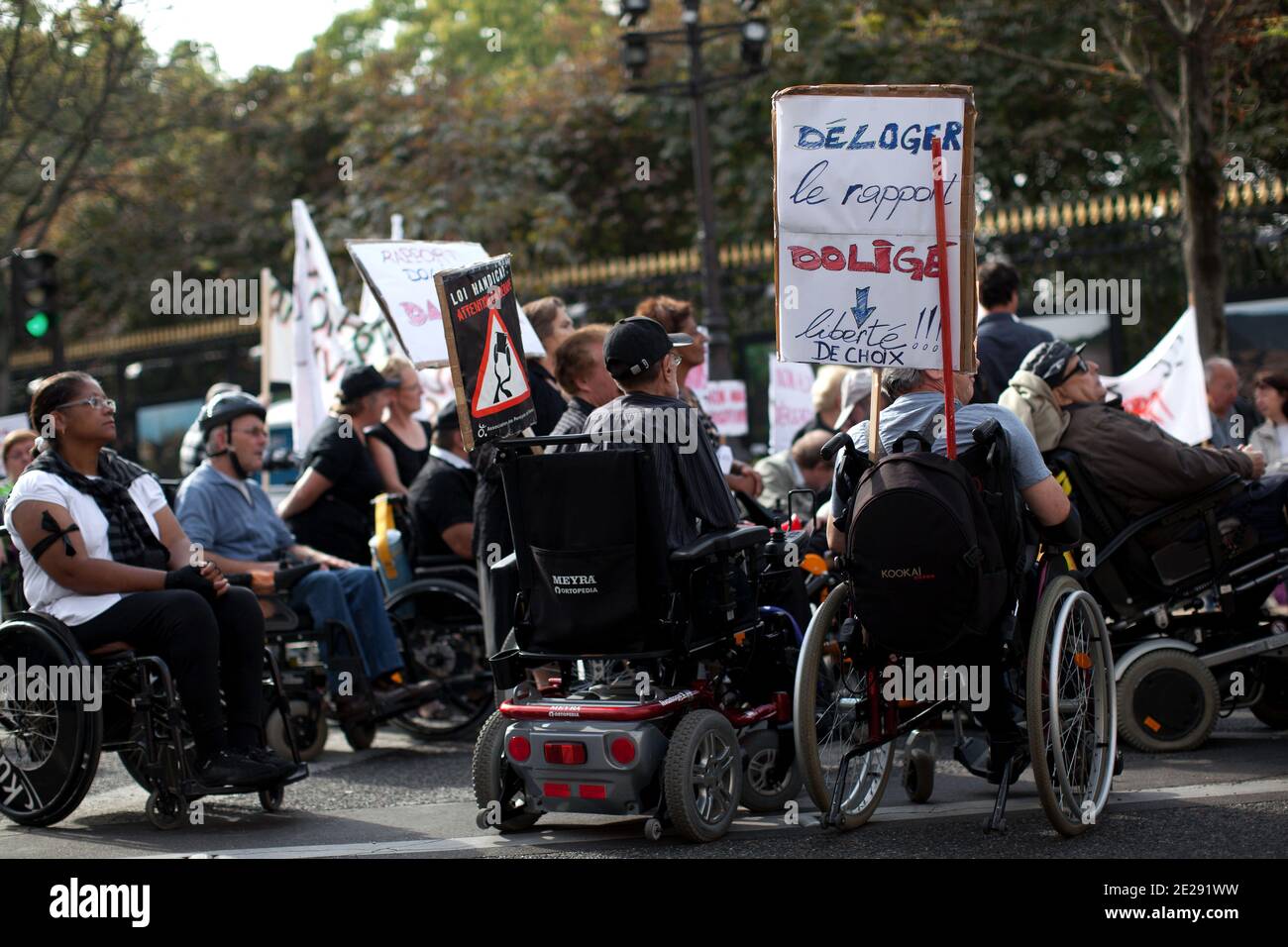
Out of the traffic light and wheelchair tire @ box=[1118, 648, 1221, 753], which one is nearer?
wheelchair tire @ box=[1118, 648, 1221, 753]

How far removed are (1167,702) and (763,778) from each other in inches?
76.1

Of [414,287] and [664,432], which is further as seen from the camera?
[414,287]

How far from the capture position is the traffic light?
15.2m

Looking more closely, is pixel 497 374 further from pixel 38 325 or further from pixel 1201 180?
pixel 38 325

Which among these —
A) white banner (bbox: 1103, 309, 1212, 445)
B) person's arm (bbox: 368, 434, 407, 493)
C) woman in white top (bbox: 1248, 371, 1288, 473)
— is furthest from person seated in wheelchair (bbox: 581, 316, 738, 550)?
woman in white top (bbox: 1248, 371, 1288, 473)

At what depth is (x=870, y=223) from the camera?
6117 millimetres

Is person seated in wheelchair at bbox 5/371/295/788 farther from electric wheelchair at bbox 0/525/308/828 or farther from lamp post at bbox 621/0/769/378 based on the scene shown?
lamp post at bbox 621/0/769/378

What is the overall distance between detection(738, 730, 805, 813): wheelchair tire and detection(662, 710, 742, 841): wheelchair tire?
18cm

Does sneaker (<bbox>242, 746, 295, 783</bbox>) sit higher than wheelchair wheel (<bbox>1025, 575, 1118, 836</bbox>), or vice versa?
wheelchair wheel (<bbox>1025, 575, 1118, 836</bbox>)

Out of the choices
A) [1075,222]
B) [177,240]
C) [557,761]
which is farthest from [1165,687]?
[177,240]

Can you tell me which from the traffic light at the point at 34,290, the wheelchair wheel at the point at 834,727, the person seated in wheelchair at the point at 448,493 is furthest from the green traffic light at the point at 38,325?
the wheelchair wheel at the point at 834,727

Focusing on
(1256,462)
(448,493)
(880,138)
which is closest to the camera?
(880,138)

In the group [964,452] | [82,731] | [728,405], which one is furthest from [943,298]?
[728,405]

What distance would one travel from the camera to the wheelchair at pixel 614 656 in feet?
18.9
